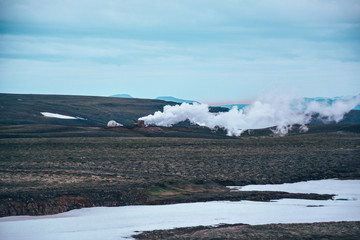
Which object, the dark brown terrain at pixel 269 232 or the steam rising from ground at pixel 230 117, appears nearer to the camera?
the dark brown terrain at pixel 269 232

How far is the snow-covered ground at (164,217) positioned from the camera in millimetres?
21562

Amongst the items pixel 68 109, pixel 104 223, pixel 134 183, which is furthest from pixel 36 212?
pixel 68 109

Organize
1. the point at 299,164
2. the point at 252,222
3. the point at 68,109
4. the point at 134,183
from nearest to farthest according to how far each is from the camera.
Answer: the point at 252,222, the point at 134,183, the point at 299,164, the point at 68,109

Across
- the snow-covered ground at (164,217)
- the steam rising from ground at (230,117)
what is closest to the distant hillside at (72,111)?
the steam rising from ground at (230,117)

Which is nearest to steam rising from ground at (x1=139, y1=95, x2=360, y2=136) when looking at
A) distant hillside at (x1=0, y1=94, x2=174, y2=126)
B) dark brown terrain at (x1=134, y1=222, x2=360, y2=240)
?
distant hillside at (x1=0, y1=94, x2=174, y2=126)

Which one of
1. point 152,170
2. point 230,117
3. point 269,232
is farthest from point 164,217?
point 230,117

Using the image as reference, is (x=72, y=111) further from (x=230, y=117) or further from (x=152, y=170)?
(x=152, y=170)

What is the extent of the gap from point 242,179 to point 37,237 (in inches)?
781

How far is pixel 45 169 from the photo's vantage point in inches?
1535

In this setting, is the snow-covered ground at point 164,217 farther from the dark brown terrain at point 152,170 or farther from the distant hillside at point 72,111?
the distant hillside at point 72,111

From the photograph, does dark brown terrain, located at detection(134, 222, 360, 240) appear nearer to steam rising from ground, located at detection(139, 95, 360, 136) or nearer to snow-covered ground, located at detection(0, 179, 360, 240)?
snow-covered ground, located at detection(0, 179, 360, 240)

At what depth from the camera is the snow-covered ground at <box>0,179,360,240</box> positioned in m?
21.6

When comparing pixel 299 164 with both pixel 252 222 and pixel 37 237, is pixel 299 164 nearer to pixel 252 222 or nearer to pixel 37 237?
pixel 252 222

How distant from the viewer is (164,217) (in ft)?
80.3
